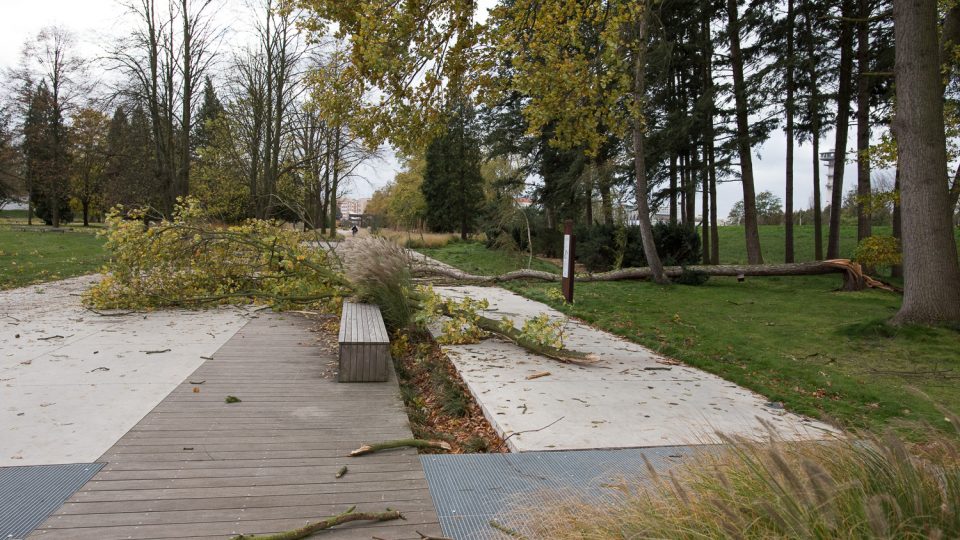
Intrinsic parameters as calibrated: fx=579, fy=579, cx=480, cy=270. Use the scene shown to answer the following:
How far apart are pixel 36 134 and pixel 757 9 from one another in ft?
143

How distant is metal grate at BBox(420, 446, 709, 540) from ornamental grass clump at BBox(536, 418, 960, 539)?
1.23ft

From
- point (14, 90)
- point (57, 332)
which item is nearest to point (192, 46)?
point (57, 332)

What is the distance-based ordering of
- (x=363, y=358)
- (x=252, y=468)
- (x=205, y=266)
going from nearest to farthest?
1. (x=252, y=468)
2. (x=363, y=358)
3. (x=205, y=266)

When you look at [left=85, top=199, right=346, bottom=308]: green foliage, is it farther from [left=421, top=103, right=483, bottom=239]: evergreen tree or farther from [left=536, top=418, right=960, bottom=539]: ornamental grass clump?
[left=421, top=103, right=483, bottom=239]: evergreen tree

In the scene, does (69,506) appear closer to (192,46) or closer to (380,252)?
(380,252)

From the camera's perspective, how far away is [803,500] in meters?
1.65

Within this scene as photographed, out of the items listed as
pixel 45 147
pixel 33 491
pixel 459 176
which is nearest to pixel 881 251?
pixel 33 491

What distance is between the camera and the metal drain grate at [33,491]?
265cm

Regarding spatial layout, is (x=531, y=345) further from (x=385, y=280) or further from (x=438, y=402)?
(x=385, y=280)

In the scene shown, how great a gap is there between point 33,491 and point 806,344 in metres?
7.92

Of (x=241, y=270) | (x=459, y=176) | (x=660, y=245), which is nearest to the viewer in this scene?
(x=241, y=270)

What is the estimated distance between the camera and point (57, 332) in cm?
699

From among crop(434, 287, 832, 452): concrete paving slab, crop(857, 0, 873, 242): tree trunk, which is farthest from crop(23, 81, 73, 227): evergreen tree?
crop(857, 0, 873, 242): tree trunk

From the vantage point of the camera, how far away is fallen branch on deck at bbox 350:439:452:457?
143 inches
